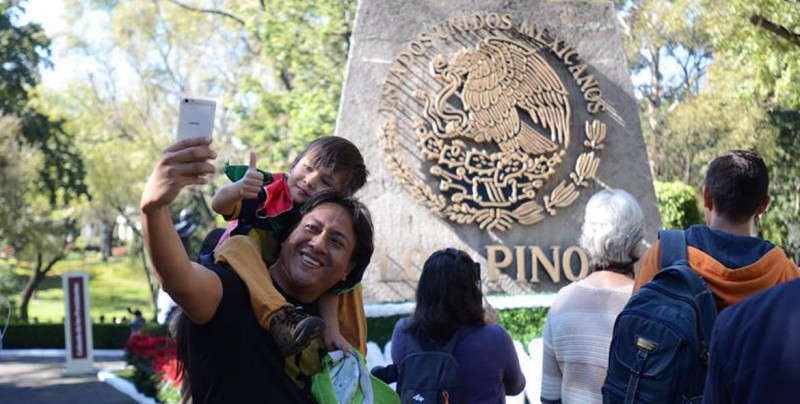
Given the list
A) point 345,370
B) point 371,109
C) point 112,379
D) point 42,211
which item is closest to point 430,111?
point 371,109

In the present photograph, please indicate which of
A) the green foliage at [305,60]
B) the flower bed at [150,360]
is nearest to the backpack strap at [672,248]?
the flower bed at [150,360]

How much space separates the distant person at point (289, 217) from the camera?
8.29 feet

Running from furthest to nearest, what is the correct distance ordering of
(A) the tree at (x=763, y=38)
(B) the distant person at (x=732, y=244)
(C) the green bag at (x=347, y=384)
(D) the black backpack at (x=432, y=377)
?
1. (A) the tree at (x=763, y=38)
2. (D) the black backpack at (x=432, y=377)
3. (B) the distant person at (x=732, y=244)
4. (C) the green bag at (x=347, y=384)

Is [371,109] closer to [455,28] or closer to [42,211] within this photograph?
[455,28]

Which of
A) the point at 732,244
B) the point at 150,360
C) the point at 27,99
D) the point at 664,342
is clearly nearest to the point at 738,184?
the point at 732,244

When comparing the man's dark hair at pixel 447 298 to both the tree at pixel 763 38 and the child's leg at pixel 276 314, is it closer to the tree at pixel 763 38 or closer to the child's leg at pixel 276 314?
the child's leg at pixel 276 314

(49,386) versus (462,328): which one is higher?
(462,328)

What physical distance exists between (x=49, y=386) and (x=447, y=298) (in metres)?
15.0

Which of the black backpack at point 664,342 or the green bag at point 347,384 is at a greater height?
the black backpack at point 664,342

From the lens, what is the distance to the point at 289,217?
315 cm

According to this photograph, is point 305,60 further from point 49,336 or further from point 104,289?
point 104,289

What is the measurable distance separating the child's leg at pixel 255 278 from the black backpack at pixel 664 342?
1092 millimetres

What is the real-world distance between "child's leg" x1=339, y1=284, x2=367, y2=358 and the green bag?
0.65 feet

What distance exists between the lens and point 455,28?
34.9 ft
